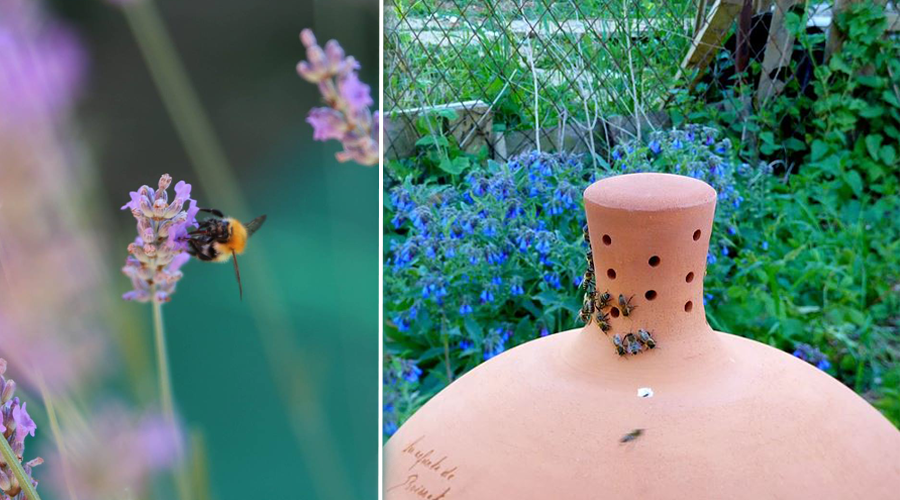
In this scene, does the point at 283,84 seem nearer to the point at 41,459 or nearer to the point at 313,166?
the point at 313,166

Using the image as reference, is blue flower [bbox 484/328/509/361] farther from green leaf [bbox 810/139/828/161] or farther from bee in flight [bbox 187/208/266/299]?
green leaf [bbox 810/139/828/161]

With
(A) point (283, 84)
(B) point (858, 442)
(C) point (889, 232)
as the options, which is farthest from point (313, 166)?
(C) point (889, 232)

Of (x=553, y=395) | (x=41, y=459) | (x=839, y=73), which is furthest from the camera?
(x=839, y=73)

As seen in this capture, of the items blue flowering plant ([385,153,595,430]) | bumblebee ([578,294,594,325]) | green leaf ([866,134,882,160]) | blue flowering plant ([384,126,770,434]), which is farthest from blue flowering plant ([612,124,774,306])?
bumblebee ([578,294,594,325])

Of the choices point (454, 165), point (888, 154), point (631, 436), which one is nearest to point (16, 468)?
point (631, 436)

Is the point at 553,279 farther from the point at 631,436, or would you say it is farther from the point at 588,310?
the point at 631,436

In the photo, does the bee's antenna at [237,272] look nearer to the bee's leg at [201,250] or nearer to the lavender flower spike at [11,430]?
the bee's leg at [201,250]

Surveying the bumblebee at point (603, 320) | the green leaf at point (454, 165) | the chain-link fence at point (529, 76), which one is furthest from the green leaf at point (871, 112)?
the bumblebee at point (603, 320)
